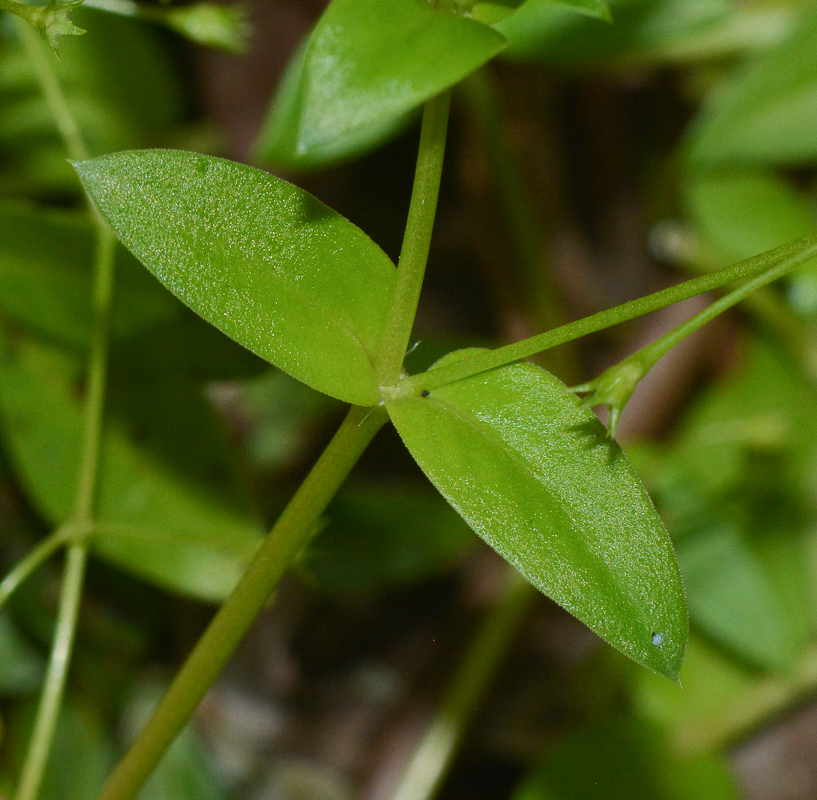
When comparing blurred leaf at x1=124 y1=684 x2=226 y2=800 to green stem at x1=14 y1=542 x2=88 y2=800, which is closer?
green stem at x1=14 y1=542 x2=88 y2=800

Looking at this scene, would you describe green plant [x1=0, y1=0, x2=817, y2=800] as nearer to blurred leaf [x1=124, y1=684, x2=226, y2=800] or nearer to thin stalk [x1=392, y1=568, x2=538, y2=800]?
blurred leaf [x1=124, y1=684, x2=226, y2=800]

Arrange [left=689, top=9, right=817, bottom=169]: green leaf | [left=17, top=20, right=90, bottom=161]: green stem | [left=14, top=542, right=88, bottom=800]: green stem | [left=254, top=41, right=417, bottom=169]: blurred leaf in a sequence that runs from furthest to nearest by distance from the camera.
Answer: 1. [left=689, top=9, right=817, bottom=169]: green leaf
2. [left=254, top=41, right=417, bottom=169]: blurred leaf
3. [left=17, top=20, right=90, bottom=161]: green stem
4. [left=14, top=542, right=88, bottom=800]: green stem

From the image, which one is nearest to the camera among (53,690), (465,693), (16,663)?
(53,690)

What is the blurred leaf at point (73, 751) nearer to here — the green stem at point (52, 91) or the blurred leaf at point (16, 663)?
the blurred leaf at point (16, 663)

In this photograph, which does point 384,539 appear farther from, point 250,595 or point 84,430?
point 250,595

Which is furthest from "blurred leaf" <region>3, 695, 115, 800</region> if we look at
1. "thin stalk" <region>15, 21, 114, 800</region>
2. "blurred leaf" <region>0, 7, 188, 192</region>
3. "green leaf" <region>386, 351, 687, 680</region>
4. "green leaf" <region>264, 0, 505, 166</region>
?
"green leaf" <region>264, 0, 505, 166</region>

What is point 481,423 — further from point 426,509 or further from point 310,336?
point 426,509

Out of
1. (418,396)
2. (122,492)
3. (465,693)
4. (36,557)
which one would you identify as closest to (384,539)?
(465,693)

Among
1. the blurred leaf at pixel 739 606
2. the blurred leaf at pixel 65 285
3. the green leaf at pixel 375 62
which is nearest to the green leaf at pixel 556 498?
the green leaf at pixel 375 62
